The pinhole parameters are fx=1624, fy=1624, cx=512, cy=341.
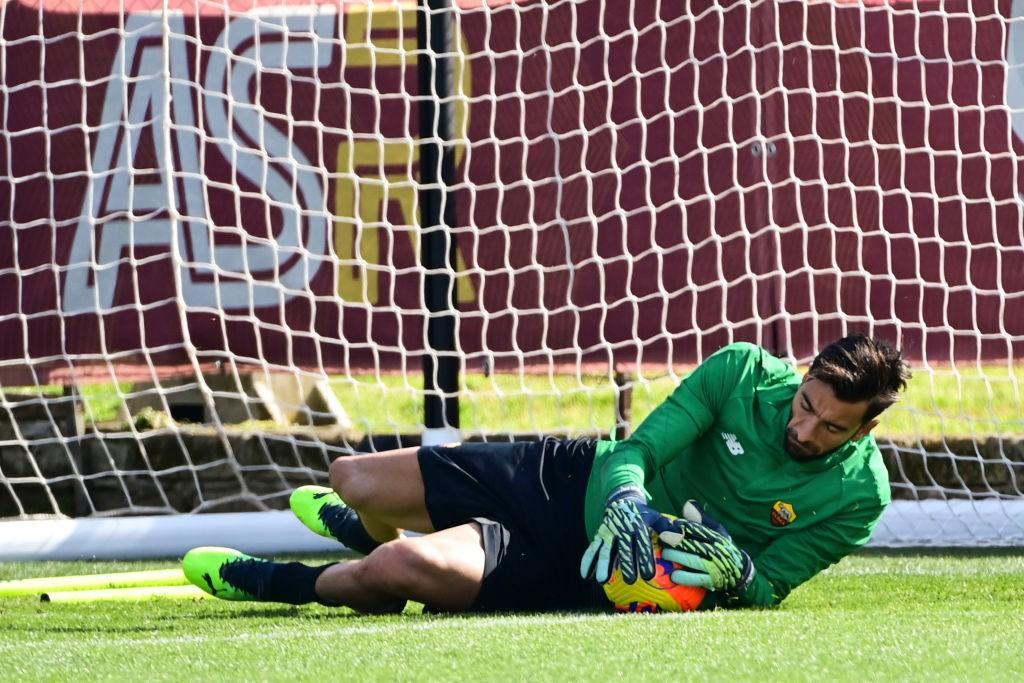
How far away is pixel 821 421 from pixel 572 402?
200 inches

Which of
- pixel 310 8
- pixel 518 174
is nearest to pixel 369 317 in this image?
pixel 518 174

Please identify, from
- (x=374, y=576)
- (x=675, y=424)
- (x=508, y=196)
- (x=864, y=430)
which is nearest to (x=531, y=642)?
(x=374, y=576)

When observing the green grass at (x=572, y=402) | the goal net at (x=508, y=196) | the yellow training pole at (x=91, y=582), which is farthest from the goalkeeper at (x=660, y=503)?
the goal net at (x=508, y=196)

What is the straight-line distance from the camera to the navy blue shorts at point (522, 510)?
3.97 meters

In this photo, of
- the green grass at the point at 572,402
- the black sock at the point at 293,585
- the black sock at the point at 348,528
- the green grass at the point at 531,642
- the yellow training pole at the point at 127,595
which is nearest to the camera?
the green grass at the point at 531,642

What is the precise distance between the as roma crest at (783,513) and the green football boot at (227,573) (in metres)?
1.27

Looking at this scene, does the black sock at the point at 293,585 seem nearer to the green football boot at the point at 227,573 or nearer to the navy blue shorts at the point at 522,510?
the green football boot at the point at 227,573

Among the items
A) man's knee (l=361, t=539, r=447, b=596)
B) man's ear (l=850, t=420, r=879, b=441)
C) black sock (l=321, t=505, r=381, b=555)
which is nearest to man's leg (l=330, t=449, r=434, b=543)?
black sock (l=321, t=505, r=381, b=555)

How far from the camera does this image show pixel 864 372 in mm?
3676

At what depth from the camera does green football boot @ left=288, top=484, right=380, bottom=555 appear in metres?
4.52

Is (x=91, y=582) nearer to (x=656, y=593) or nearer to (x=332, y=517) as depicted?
(x=332, y=517)

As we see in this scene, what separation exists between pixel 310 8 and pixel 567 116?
1087 millimetres

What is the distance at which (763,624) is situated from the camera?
350cm

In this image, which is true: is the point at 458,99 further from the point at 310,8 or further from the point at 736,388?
the point at 736,388
